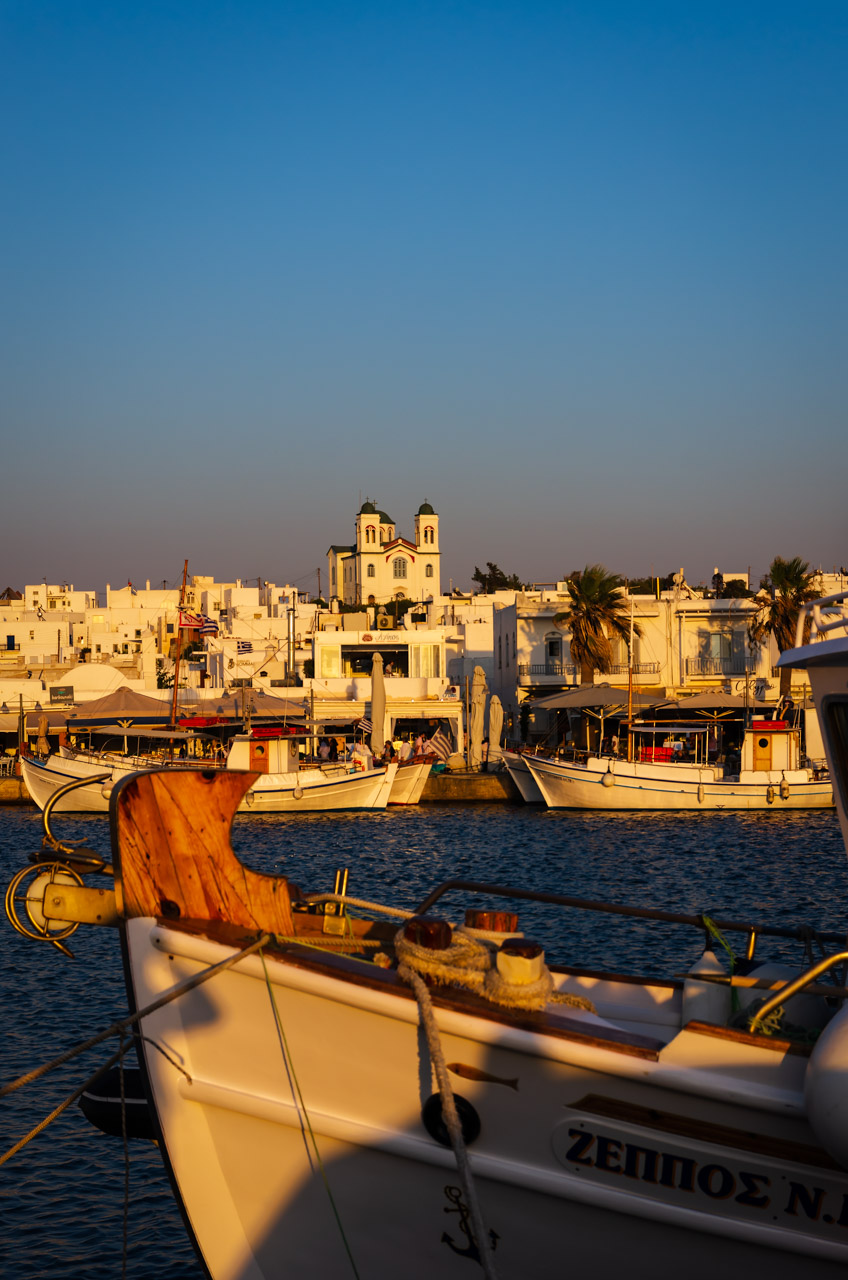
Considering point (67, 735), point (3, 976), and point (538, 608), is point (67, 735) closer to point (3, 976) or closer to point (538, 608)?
point (538, 608)

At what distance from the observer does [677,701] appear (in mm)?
46312

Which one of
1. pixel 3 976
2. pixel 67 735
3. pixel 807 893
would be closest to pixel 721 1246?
pixel 3 976

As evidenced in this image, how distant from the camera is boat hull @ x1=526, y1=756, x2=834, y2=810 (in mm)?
39875

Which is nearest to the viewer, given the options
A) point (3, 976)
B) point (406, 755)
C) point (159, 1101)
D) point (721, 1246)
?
point (721, 1246)

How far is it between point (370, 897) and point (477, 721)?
22.4 metres

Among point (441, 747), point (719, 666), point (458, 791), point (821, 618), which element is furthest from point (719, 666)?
point (821, 618)

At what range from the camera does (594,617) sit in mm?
48812

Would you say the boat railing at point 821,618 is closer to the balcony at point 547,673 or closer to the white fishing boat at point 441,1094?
the white fishing boat at point 441,1094

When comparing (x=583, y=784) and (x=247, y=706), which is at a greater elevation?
(x=247, y=706)

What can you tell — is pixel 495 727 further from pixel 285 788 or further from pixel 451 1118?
pixel 451 1118

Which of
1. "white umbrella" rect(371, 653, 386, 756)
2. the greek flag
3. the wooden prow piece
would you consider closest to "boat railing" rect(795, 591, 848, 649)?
the wooden prow piece

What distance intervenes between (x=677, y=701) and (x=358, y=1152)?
41436mm

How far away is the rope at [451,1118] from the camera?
5703 mm

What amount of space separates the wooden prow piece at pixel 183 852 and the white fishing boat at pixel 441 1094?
0.04ft
